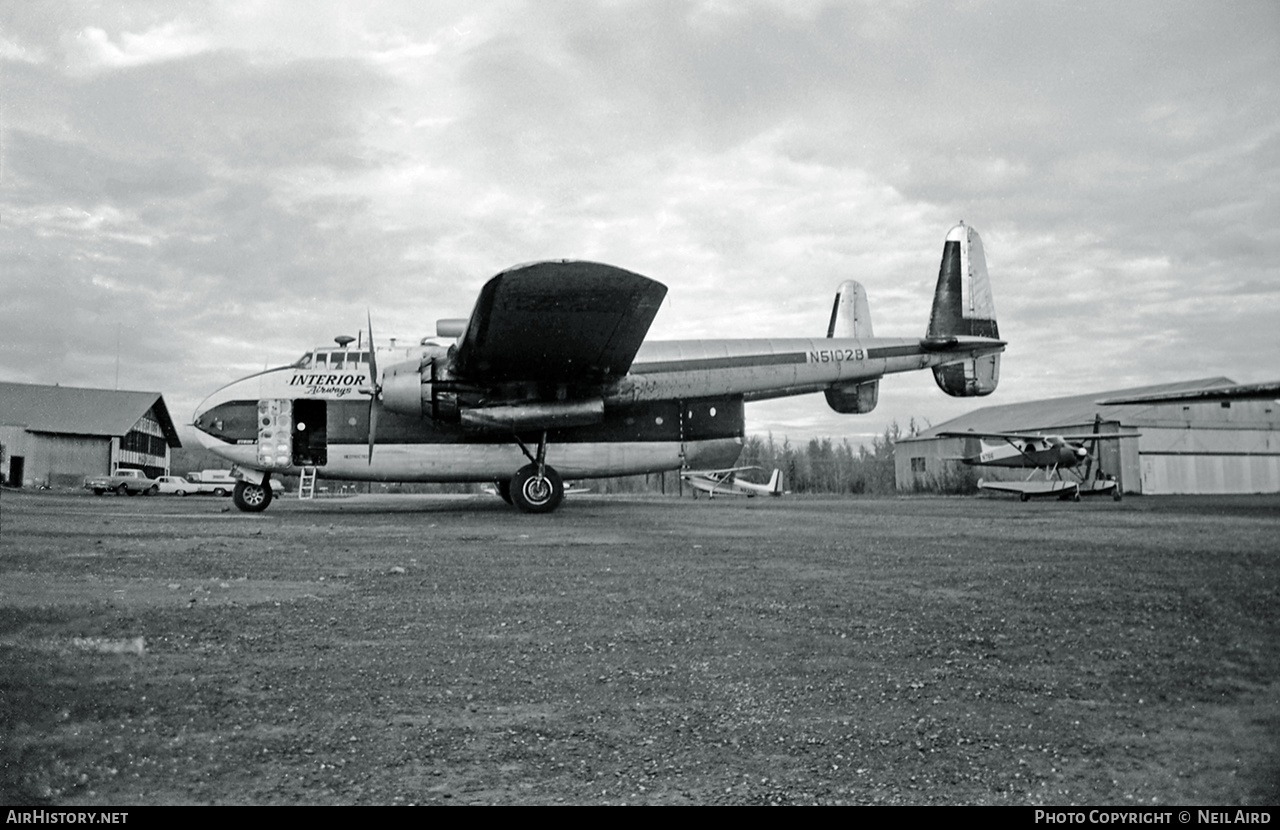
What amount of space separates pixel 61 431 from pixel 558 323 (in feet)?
81.6

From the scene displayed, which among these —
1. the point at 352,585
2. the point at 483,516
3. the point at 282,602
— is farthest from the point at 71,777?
the point at 483,516

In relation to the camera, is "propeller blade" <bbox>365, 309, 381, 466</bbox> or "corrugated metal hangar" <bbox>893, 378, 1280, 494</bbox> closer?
"corrugated metal hangar" <bbox>893, 378, 1280, 494</bbox>

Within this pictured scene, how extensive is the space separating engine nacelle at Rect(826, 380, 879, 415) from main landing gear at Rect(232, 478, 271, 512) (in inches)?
566

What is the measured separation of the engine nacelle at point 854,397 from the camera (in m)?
19.9

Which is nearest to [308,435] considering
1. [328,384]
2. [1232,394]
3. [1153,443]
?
[328,384]

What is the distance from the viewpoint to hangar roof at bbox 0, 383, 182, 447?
22562 millimetres

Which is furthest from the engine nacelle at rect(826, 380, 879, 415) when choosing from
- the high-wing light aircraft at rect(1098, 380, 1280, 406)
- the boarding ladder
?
the high-wing light aircraft at rect(1098, 380, 1280, 406)

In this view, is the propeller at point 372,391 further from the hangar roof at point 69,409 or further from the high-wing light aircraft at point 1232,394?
the high-wing light aircraft at point 1232,394

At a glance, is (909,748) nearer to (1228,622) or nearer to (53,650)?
(1228,622)

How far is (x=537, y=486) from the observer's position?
17078 millimetres

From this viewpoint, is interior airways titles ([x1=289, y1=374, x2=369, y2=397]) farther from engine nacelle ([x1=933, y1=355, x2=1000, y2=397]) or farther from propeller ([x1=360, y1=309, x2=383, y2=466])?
engine nacelle ([x1=933, y1=355, x2=1000, y2=397])

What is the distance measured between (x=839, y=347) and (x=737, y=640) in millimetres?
15727

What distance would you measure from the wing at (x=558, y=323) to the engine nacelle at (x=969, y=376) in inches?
363

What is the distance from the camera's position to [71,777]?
2676 millimetres
